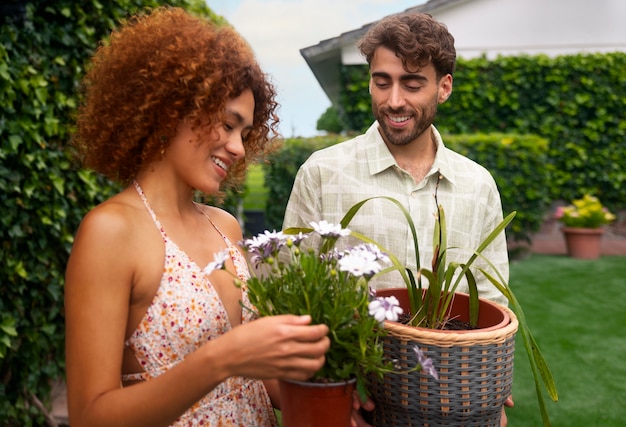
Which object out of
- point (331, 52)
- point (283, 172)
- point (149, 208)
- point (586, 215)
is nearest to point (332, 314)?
point (149, 208)

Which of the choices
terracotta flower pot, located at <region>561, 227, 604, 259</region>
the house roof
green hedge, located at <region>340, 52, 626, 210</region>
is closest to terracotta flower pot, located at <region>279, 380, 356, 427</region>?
the house roof

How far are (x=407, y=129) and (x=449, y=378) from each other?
118 centimetres

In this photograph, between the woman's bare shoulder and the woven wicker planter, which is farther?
the woman's bare shoulder

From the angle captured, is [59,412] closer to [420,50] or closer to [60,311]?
[60,311]

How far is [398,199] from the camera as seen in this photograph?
2.26 meters

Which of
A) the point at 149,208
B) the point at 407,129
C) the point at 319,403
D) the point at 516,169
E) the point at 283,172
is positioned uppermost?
the point at 407,129

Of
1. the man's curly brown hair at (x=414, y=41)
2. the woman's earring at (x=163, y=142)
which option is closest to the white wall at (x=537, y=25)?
the man's curly brown hair at (x=414, y=41)

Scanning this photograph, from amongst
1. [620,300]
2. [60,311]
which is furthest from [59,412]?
[620,300]

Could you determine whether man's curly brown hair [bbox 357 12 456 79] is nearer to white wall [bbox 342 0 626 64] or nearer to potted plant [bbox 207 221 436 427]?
potted plant [bbox 207 221 436 427]

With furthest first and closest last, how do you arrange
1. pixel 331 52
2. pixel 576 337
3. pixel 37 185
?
pixel 331 52 → pixel 576 337 → pixel 37 185

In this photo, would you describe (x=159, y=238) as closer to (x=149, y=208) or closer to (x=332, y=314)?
(x=149, y=208)

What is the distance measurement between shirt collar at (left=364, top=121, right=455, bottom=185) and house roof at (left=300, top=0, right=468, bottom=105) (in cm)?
661

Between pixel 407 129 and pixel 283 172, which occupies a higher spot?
pixel 407 129

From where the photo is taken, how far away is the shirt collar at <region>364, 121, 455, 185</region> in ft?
7.38
